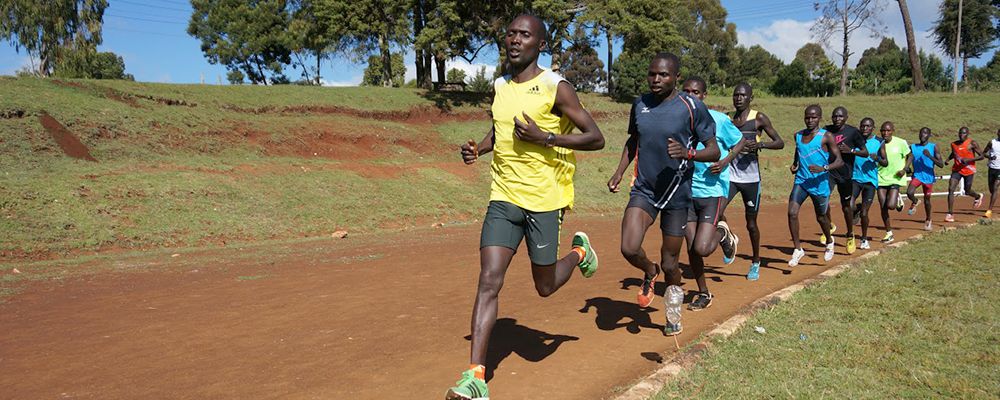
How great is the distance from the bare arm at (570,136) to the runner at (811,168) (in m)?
5.97

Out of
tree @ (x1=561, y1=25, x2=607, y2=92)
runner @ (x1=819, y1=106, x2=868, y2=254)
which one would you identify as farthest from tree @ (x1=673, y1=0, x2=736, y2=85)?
runner @ (x1=819, y1=106, x2=868, y2=254)

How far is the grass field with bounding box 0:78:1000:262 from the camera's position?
46.3 ft

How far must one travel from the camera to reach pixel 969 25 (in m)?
70.5

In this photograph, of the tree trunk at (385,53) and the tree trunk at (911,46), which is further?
the tree trunk at (911,46)

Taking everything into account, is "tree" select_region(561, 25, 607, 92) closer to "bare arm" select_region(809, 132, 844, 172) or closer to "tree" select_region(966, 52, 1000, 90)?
"tree" select_region(966, 52, 1000, 90)

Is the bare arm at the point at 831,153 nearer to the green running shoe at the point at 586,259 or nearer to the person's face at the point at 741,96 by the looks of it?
the person's face at the point at 741,96

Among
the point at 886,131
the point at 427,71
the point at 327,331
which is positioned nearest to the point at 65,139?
the point at 327,331

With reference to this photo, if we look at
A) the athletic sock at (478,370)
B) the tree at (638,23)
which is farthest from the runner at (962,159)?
the tree at (638,23)

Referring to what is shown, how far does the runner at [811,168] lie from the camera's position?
9.68 m

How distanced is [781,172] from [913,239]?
1760 centimetres

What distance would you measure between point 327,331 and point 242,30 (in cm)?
5448

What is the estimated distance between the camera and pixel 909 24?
4728 cm

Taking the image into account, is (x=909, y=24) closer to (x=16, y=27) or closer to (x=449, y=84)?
(x=449, y=84)

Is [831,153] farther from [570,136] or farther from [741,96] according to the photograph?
[570,136]
